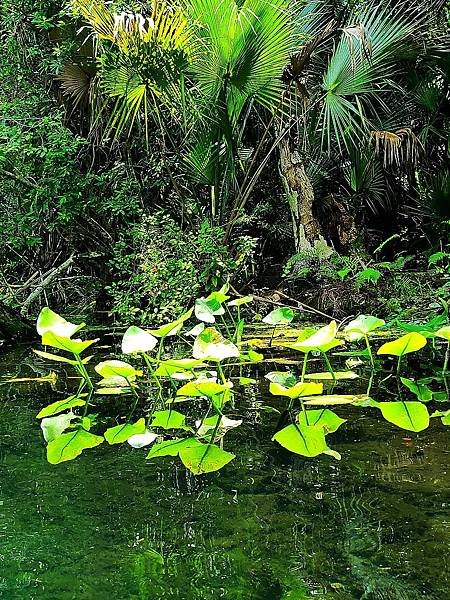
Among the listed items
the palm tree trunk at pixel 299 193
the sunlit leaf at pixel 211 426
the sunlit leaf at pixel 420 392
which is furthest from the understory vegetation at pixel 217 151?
the sunlit leaf at pixel 211 426

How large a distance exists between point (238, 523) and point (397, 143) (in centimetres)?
407

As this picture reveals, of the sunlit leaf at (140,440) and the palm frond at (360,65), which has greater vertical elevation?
the palm frond at (360,65)

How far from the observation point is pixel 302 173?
494 centimetres

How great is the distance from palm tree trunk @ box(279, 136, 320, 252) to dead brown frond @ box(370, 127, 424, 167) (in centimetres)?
57

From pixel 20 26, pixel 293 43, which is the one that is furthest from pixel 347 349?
pixel 20 26

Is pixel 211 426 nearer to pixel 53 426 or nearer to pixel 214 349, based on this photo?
pixel 214 349

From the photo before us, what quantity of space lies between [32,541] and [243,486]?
1.32ft

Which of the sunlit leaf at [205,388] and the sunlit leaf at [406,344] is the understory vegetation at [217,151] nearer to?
the sunlit leaf at [406,344]

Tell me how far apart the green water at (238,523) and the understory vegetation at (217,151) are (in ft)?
6.37

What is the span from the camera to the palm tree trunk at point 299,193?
4.89 metres

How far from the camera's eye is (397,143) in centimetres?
466

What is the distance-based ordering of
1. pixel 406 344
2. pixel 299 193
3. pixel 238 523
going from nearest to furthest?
pixel 238 523, pixel 406 344, pixel 299 193

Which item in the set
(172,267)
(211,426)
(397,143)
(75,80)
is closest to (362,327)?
(211,426)

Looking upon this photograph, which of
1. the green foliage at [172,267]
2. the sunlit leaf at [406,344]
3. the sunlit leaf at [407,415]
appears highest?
the sunlit leaf at [406,344]
